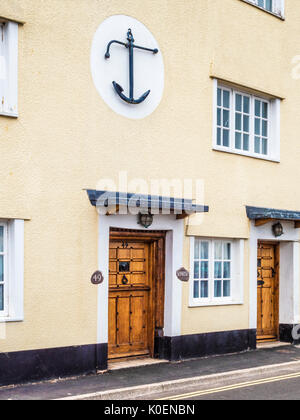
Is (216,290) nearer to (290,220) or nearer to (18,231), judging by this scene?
(290,220)

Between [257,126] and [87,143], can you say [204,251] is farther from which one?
[87,143]

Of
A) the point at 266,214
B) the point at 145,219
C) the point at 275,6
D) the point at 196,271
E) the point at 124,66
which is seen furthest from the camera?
the point at 275,6

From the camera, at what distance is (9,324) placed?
8.90 m

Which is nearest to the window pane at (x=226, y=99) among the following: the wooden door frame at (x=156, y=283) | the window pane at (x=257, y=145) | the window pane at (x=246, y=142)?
the window pane at (x=246, y=142)

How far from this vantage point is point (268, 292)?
13.9 m

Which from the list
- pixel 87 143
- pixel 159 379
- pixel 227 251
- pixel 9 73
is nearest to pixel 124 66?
pixel 87 143

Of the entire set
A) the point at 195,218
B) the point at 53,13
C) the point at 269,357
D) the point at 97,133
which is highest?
the point at 53,13

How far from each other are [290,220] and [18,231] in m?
7.12

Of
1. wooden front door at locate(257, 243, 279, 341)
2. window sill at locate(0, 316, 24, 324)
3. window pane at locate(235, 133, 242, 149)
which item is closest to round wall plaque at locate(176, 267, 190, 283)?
wooden front door at locate(257, 243, 279, 341)

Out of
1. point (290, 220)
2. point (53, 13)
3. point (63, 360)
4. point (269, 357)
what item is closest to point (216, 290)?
point (269, 357)

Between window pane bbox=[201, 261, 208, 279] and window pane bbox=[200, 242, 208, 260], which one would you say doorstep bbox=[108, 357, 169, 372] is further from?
window pane bbox=[200, 242, 208, 260]

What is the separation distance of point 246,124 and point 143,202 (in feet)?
13.5

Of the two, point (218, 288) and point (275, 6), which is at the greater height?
point (275, 6)

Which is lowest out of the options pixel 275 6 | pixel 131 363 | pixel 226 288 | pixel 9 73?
pixel 131 363
